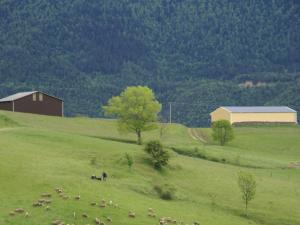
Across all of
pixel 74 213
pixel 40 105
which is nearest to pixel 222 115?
pixel 40 105

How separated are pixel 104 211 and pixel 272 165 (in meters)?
47.0

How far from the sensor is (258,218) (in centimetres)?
5359

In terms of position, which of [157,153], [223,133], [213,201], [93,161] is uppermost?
[157,153]

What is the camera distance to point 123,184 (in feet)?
180

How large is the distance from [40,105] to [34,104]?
3.76ft

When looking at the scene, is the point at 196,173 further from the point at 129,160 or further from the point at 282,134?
the point at 282,134

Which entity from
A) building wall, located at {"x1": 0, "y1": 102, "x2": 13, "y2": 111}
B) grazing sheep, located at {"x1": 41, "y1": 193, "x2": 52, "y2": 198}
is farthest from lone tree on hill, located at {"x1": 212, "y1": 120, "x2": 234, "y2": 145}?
grazing sheep, located at {"x1": 41, "y1": 193, "x2": 52, "y2": 198}

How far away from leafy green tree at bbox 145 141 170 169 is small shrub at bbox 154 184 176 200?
9.29m

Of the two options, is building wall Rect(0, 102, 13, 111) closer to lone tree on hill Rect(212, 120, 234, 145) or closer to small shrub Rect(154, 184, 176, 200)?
lone tree on hill Rect(212, 120, 234, 145)

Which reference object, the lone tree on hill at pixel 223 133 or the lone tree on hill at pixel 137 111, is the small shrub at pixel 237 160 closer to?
the lone tree on hill at pixel 137 111

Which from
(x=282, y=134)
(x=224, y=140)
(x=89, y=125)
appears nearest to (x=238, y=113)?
(x=282, y=134)

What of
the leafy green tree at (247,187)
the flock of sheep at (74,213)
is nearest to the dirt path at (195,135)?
the leafy green tree at (247,187)

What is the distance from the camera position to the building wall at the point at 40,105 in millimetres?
117681

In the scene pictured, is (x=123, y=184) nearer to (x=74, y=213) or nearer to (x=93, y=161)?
(x=93, y=161)
